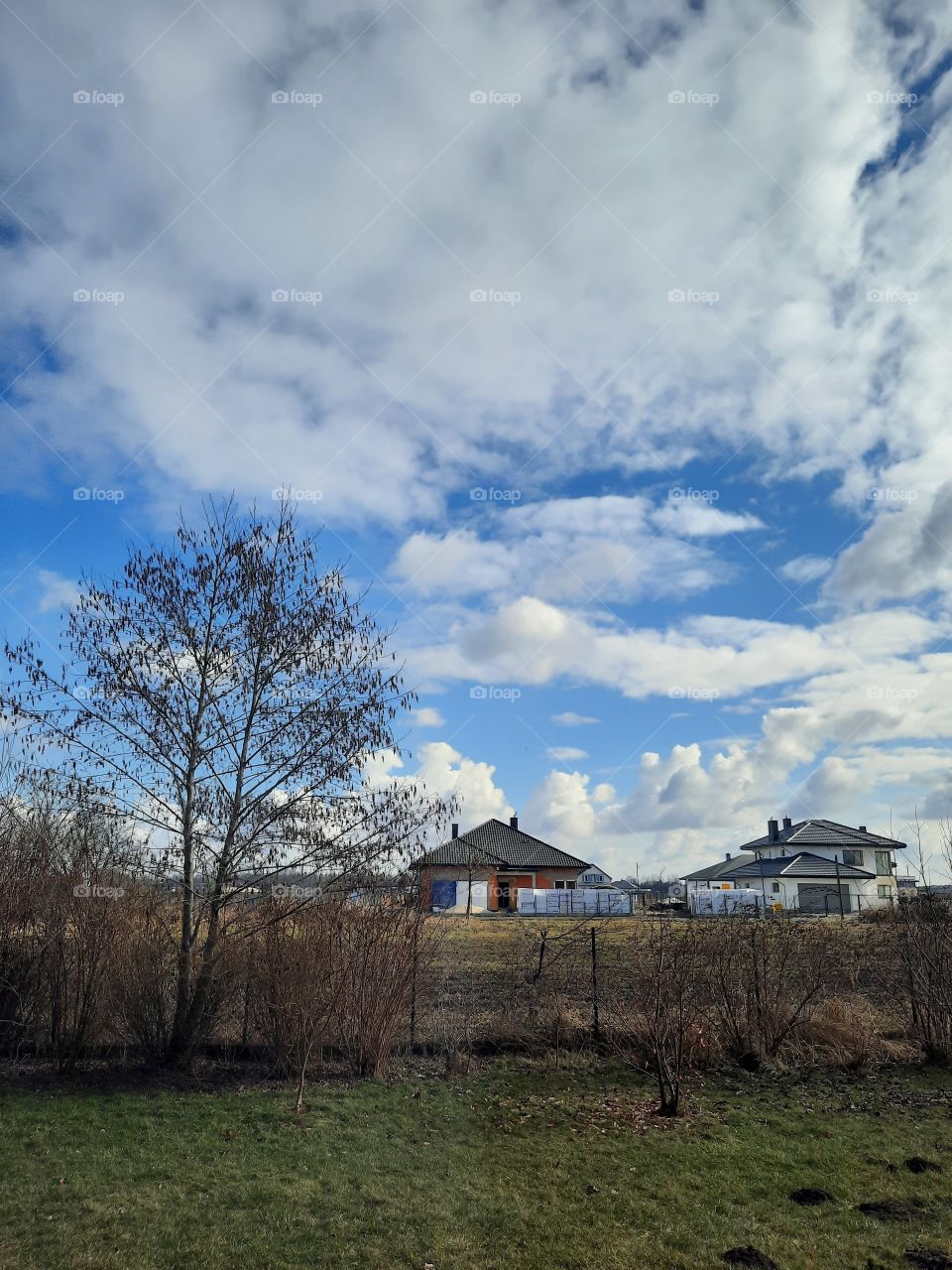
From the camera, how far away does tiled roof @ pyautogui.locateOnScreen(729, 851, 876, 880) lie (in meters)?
51.1

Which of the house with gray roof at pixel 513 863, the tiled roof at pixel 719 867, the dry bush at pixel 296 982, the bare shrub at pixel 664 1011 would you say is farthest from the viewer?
the tiled roof at pixel 719 867

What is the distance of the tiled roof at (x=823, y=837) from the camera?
54.8m

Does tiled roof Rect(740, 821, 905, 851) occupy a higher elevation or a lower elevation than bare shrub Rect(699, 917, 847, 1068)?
higher

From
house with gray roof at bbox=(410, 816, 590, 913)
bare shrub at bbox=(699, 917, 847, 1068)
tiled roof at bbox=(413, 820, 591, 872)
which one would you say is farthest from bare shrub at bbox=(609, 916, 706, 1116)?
tiled roof at bbox=(413, 820, 591, 872)

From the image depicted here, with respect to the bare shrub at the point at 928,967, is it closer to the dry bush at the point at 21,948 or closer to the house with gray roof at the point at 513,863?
the dry bush at the point at 21,948

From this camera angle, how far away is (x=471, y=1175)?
6727 mm

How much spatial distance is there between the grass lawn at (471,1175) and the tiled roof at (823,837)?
5023 cm

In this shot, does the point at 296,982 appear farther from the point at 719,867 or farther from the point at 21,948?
the point at 719,867

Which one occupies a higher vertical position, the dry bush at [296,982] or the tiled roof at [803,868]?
A: the tiled roof at [803,868]

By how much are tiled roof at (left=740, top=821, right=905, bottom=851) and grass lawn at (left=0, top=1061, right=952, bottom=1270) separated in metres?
50.2

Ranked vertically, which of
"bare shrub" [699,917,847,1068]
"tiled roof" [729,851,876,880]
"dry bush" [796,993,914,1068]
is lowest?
"dry bush" [796,993,914,1068]

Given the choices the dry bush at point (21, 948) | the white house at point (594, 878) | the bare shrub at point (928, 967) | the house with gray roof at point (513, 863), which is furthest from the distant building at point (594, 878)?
the dry bush at point (21, 948)

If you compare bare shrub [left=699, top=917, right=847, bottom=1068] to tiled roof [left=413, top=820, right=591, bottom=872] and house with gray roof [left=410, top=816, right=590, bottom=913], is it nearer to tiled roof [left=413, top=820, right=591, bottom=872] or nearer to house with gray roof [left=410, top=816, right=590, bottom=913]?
house with gray roof [left=410, top=816, right=590, bottom=913]

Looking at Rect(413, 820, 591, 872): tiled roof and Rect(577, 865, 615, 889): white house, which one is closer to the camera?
Rect(413, 820, 591, 872): tiled roof
